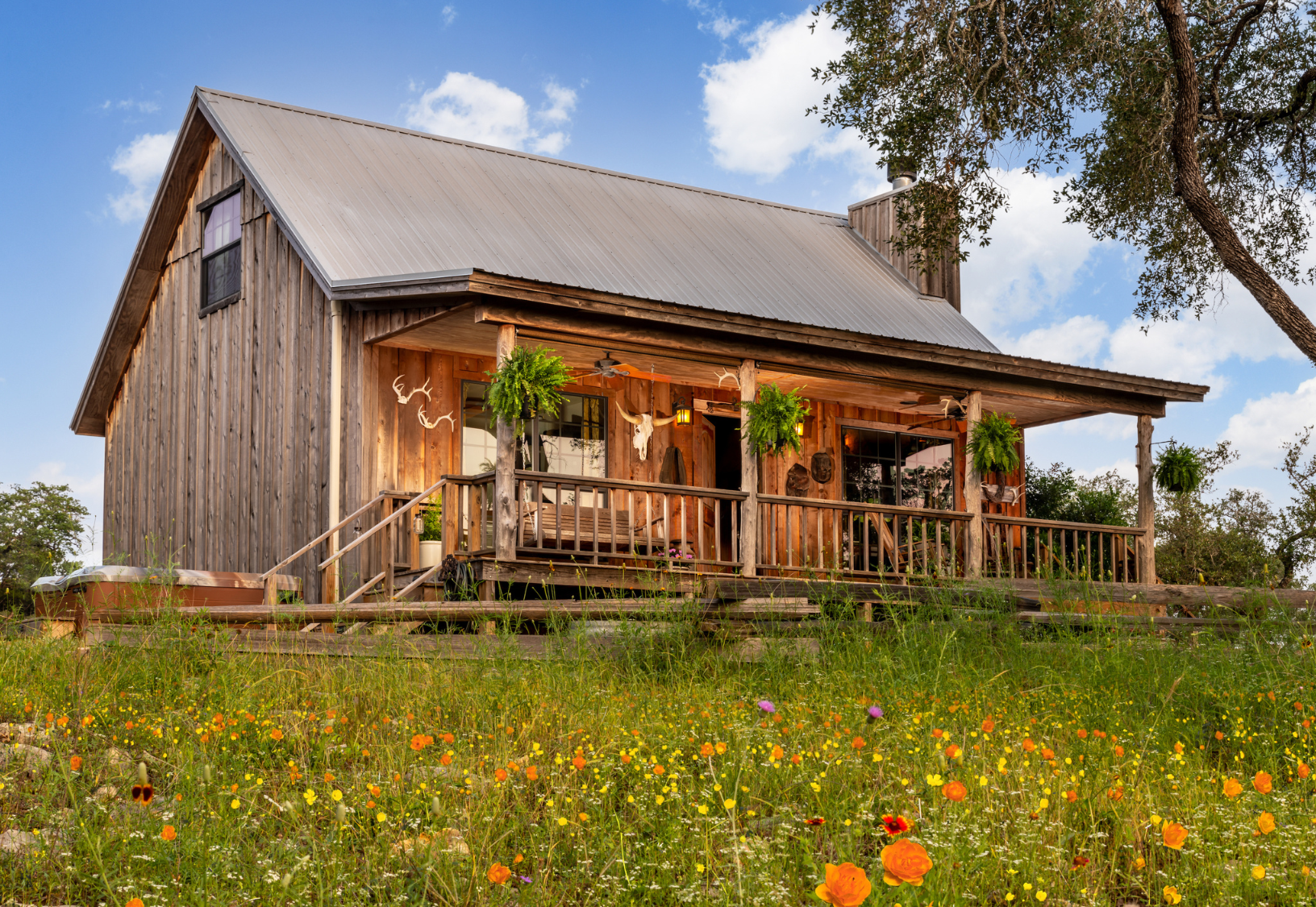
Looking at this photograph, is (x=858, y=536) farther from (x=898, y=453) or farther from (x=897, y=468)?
(x=898, y=453)

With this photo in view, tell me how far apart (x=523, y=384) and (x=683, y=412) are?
3345mm

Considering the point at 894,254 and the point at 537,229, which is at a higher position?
the point at 894,254

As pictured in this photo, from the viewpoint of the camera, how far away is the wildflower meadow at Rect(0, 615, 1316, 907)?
333 centimetres

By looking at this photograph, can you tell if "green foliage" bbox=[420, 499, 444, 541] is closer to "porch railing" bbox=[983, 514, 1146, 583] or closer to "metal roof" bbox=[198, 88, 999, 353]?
"metal roof" bbox=[198, 88, 999, 353]

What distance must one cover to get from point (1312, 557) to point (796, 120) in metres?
12.8

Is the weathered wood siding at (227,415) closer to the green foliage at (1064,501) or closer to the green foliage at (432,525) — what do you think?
the green foliage at (432,525)

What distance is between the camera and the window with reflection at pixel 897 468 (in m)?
16.1

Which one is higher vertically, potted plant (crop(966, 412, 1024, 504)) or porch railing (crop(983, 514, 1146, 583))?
potted plant (crop(966, 412, 1024, 504))

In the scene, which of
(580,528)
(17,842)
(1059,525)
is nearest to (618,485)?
(580,528)

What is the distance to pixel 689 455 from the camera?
1451cm

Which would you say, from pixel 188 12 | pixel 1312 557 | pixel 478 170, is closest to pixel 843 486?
pixel 478 170

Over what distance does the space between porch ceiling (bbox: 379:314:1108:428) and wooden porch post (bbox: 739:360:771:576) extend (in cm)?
26

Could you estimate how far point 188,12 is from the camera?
17.6m

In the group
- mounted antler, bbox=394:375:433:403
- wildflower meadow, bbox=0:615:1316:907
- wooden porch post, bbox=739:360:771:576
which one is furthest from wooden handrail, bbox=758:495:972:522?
wildflower meadow, bbox=0:615:1316:907
